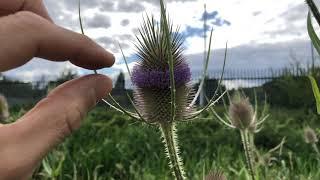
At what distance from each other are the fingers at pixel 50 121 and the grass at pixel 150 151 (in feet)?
10.6

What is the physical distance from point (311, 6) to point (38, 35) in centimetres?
64

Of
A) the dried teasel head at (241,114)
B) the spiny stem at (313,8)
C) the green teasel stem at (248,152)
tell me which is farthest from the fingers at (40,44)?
the dried teasel head at (241,114)

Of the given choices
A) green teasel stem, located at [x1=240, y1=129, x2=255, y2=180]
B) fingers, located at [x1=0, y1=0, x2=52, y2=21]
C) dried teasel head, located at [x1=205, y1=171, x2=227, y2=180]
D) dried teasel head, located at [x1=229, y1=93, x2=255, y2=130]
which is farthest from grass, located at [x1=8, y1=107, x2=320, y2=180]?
fingers, located at [x1=0, y1=0, x2=52, y2=21]

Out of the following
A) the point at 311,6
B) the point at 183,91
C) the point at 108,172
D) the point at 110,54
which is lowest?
the point at 108,172

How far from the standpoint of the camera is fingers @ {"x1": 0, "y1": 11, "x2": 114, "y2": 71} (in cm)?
89

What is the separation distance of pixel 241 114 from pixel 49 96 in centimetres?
222

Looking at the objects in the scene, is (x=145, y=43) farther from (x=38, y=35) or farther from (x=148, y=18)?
(x=38, y=35)

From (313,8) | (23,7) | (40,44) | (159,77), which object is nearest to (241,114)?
(159,77)

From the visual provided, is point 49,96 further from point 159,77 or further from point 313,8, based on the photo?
point 159,77

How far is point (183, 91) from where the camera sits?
1851 millimetres

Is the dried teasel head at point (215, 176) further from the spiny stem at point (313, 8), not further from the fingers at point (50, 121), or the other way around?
the fingers at point (50, 121)

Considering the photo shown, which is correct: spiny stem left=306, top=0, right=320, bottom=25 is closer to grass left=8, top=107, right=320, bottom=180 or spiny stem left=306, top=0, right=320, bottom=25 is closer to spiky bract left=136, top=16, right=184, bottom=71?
spiky bract left=136, top=16, right=184, bottom=71

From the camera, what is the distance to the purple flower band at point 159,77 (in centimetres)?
180

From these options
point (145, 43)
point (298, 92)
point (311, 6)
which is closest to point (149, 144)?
point (145, 43)
